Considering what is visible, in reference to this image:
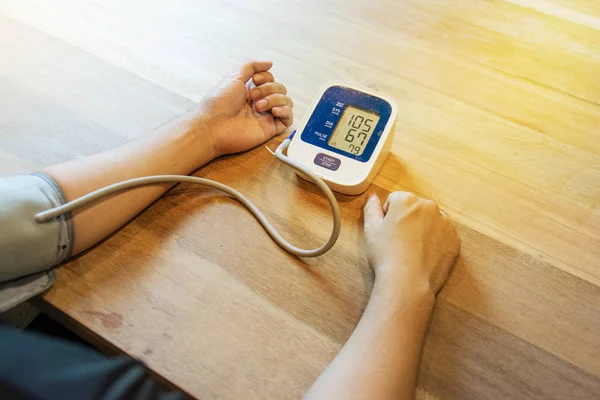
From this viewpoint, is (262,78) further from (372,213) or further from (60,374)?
(60,374)

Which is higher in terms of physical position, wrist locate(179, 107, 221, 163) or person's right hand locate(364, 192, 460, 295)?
wrist locate(179, 107, 221, 163)

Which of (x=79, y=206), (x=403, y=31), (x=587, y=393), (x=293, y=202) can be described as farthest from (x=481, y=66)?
(x=79, y=206)

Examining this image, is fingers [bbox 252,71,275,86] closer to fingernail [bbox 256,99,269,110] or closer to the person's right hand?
fingernail [bbox 256,99,269,110]

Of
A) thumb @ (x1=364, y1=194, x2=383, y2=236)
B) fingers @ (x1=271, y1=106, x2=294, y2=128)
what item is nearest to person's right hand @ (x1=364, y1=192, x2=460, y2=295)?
thumb @ (x1=364, y1=194, x2=383, y2=236)

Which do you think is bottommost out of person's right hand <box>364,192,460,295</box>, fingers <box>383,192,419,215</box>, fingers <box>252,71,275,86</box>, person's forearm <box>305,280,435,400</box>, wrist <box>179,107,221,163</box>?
person's forearm <box>305,280,435,400</box>

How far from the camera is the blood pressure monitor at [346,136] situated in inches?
26.0

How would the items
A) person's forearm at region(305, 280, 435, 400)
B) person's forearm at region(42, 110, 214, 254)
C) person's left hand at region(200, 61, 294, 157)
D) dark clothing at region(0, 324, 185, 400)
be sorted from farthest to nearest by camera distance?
person's left hand at region(200, 61, 294, 157), person's forearm at region(42, 110, 214, 254), person's forearm at region(305, 280, 435, 400), dark clothing at region(0, 324, 185, 400)

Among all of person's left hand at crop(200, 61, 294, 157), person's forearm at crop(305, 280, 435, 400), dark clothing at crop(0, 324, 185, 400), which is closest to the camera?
→ dark clothing at crop(0, 324, 185, 400)

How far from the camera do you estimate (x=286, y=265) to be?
0.61m

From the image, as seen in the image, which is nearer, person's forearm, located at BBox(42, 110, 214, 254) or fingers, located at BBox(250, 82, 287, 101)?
person's forearm, located at BBox(42, 110, 214, 254)

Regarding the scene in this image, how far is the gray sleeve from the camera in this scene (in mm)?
539

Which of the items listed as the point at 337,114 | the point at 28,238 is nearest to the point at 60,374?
the point at 28,238

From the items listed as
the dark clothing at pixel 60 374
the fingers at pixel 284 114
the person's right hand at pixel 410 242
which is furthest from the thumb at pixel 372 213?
the dark clothing at pixel 60 374

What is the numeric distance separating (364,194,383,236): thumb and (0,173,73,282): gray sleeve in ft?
1.15
